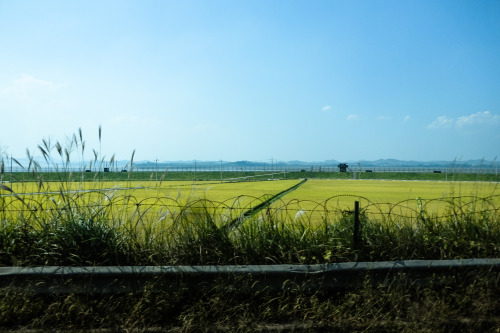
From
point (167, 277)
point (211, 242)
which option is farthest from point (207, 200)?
point (167, 277)

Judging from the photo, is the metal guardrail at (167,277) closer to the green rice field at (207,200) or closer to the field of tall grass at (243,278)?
the field of tall grass at (243,278)

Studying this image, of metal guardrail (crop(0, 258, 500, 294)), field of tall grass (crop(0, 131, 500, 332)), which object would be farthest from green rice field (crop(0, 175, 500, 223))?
metal guardrail (crop(0, 258, 500, 294))

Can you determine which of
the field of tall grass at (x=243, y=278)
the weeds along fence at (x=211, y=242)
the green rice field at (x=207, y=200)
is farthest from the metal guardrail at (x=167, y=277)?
the green rice field at (x=207, y=200)

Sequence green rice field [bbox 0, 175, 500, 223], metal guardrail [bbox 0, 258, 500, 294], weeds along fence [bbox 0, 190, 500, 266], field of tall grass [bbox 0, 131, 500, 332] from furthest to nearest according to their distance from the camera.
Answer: green rice field [bbox 0, 175, 500, 223], weeds along fence [bbox 0, 190, 500, 266], metal guardrail [bbox 0, 258, 500, 294], field of tall grass [bbox 0, 131, 500, 332]

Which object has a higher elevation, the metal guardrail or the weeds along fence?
the weeds along fence

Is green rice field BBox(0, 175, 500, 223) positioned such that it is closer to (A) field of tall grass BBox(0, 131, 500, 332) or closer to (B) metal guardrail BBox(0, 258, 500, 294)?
(A) field of tall grass BBox(0, 131, 500, 332)

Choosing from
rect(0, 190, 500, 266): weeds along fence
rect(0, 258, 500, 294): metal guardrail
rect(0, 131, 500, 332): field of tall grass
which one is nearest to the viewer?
rect(0, 131, 500, 332): field of tall grass

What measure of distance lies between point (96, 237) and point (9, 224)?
4.10 feet

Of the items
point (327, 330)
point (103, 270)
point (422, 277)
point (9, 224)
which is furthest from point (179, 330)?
point (9, 224)

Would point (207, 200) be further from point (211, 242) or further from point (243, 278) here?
point (243, 278)

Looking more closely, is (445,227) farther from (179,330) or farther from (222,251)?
(179,330)

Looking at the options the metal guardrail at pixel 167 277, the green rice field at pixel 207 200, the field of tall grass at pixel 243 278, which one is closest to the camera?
the field of tall grass at pixel 243 278

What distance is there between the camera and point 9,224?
4.41 m

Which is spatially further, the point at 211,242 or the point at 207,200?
the point at 207,200
